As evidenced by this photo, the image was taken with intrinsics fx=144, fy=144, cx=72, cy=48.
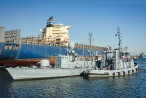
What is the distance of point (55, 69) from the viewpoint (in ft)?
104

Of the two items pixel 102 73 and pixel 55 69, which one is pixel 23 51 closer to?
pixel 55 69

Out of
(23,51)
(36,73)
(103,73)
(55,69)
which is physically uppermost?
(23,51)

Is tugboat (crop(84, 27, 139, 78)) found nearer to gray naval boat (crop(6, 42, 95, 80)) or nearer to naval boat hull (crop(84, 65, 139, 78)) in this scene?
naval boat hull (crop(84, 65, 139, 78))

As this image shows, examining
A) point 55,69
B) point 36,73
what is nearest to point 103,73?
point 55,69

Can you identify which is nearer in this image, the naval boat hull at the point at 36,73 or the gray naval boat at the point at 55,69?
the naval boat hull at the point at 36,73

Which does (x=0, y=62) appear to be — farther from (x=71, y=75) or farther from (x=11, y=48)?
(x=71, y=75)

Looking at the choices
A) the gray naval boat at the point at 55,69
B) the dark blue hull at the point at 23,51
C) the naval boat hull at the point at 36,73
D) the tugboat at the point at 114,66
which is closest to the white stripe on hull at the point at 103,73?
the tugboat at the point at 114,66

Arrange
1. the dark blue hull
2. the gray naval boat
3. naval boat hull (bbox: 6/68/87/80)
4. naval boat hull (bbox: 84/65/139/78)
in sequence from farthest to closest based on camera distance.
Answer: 1. the dark blue hull
2. naval boat hull (bbox: 84/65/139/78)
3. the gray naval boat
4. naval boat hull (bbox: 6/68/87/80)

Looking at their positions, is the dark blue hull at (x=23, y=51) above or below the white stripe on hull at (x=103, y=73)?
above

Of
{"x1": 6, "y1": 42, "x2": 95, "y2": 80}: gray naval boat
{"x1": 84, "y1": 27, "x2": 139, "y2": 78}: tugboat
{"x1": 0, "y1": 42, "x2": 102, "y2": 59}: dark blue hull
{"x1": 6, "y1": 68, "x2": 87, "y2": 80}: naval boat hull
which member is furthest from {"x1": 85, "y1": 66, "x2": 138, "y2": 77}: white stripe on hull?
{"x1": 0, "y1": 42, "x2": 102, "y2": 59}: dark blue hull

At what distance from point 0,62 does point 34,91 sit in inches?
1115

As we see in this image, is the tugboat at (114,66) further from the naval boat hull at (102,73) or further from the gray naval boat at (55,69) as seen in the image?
the gray naval boat at (55,69)

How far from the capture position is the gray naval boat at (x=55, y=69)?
93.8 ft

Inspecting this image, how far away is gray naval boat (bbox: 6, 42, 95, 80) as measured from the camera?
28.6 m
